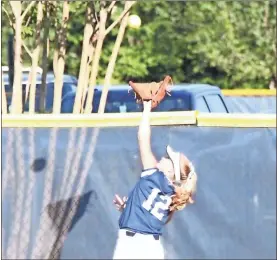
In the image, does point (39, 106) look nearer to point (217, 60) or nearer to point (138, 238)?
point (138, 238)

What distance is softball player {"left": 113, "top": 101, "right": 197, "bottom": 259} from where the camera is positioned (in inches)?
220

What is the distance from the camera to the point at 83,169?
Result: 25.2 ft

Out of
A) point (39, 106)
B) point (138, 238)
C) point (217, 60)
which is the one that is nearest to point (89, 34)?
point (39, 106)

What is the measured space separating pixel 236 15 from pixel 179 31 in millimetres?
1028

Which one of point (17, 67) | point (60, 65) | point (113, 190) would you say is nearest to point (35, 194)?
point (113, 190)

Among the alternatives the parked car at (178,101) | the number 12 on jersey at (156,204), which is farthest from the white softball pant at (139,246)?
the parked car at (178,101)

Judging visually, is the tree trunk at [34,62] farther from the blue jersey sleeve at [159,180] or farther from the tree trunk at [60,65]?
the blue jersey sleeve at [159,180]

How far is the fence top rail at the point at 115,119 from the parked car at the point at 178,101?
2.28 metres

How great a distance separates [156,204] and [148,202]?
0.05m

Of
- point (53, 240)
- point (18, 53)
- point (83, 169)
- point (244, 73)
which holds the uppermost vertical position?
point (18, 53)

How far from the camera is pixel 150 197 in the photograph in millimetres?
5586

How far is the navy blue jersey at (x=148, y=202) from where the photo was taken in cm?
558

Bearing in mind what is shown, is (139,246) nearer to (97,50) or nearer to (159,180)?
(159,180)

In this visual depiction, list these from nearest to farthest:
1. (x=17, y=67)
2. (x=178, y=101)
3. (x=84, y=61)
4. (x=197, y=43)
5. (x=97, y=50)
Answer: (x=17, y=67) → (x=97, y=50) → (x=84, y=61) → (x=178, y=101) → (x=197, y=43)
